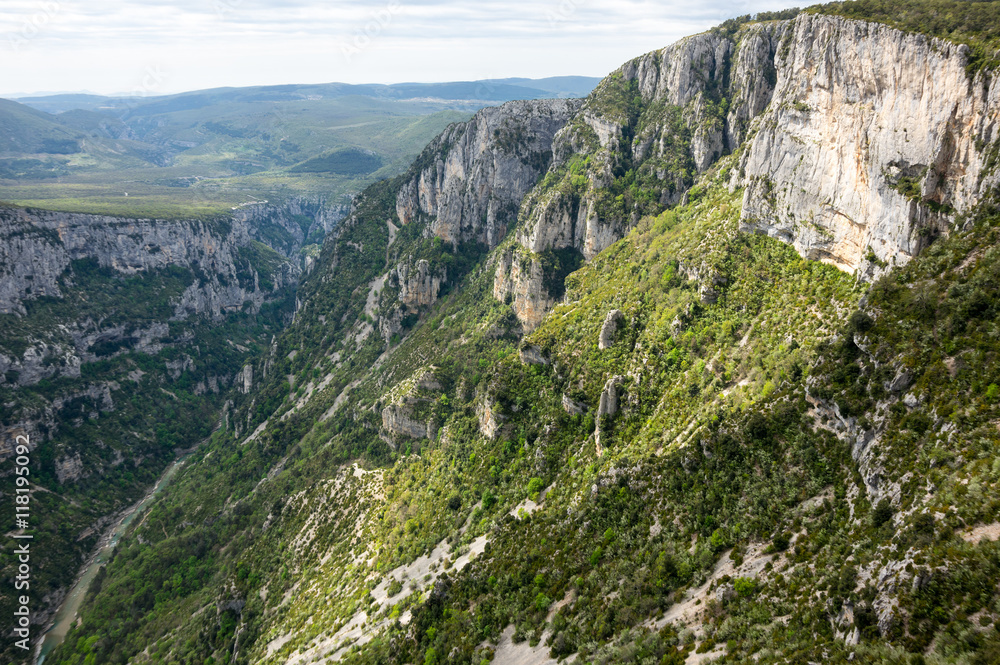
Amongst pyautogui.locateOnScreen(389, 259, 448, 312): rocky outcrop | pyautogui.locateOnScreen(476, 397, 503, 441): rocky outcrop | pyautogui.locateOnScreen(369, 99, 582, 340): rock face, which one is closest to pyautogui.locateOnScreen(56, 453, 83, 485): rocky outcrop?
pyautogui.locateOnScreen(369, 99, 582, 340): rock face

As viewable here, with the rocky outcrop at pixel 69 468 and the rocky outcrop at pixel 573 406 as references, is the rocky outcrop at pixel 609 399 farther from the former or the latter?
the rocky outcrop at pixel 69 468

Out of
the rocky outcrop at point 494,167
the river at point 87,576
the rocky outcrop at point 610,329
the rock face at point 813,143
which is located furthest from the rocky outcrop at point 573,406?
the river at point 87,576

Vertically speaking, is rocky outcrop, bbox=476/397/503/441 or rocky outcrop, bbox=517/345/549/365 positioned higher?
rocky outcrop, bbox=517/345/549/365

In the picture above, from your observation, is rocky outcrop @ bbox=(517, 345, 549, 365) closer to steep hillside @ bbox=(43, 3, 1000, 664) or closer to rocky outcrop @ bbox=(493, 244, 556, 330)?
steep hillside @ bbox=(43, 3, 1000, 664)

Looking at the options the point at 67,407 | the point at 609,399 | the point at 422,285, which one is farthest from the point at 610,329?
the point at 67,407

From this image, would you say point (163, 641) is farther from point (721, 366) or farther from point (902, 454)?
point (902, 454)

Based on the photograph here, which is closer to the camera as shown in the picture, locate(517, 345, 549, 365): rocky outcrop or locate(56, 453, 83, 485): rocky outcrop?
locate(517, 345, 549, 365): rocky outcrop

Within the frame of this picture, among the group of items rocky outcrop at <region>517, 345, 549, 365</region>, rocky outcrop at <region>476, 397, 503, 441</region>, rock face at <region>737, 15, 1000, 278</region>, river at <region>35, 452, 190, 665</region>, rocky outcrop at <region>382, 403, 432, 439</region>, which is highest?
rock face at <region>737, 15, 1000, 278</region>

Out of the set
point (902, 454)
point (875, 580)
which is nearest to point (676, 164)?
point (902, 454)
